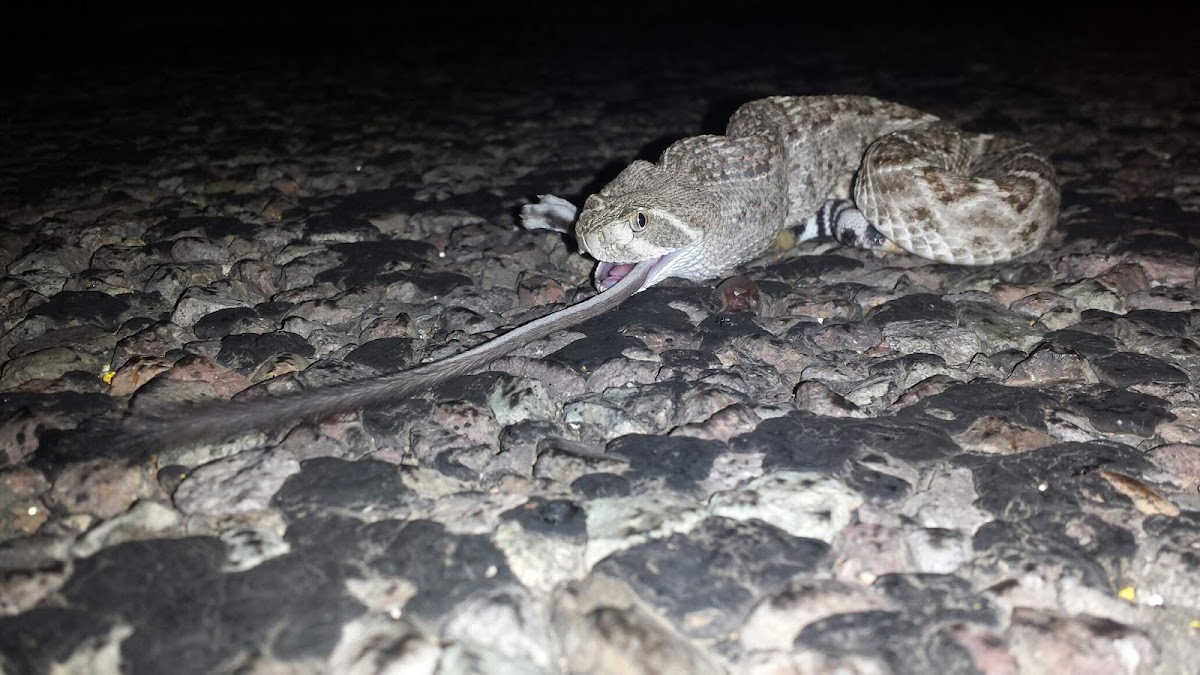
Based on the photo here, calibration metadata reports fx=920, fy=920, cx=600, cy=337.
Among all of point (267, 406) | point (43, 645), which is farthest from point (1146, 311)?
point (43, 645)

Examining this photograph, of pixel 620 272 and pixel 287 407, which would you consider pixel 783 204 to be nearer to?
pixel 620 272

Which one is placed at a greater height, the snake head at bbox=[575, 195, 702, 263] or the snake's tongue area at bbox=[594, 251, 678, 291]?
the snake head at bbox=[575, 195, 702, 263]

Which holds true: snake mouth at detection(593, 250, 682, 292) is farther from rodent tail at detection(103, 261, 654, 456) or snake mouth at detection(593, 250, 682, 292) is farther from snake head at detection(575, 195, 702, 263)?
rodent tail at detection(103, 261, 654, 456)

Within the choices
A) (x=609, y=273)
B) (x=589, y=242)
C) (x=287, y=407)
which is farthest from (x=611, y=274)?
(x=287, y=407)

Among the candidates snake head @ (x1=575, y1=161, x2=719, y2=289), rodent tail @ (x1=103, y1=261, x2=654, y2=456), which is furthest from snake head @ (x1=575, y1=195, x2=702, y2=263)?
rodent tail @ (x1=103, y1=261, x2=654, y2=456)

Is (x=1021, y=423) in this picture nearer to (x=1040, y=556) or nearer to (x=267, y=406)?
(x=1040, y=556)
